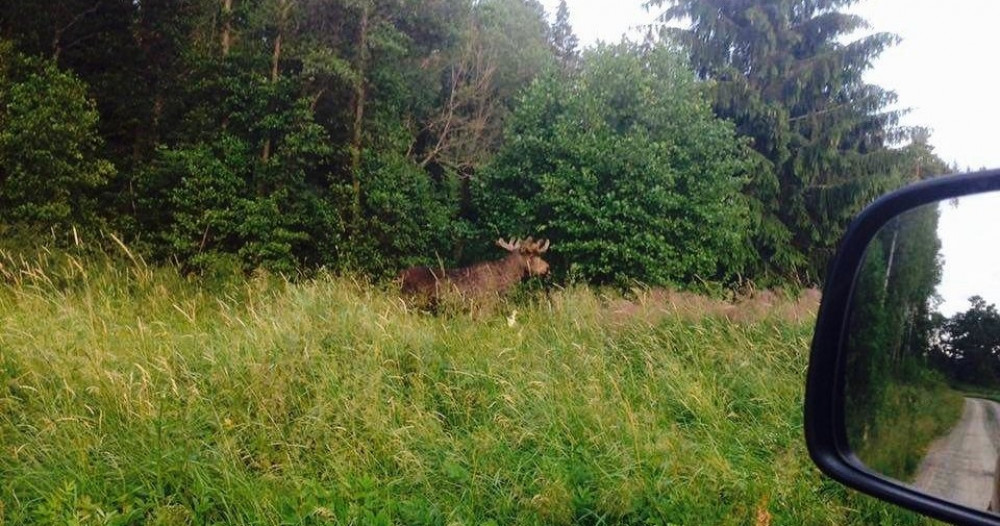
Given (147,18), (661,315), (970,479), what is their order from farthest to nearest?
(147,18) < (661,315) < (970,479)

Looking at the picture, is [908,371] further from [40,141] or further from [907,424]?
[40,141]

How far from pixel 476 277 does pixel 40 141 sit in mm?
7724

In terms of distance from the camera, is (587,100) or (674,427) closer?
(674,427)

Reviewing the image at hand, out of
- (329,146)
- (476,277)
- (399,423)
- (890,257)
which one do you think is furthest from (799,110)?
→ (890,257)

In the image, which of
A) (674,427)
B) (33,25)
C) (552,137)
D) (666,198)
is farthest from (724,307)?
(33,25)

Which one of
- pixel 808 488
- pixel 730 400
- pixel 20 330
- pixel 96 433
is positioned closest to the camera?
pixel 808 488

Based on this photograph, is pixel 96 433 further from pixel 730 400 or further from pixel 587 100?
pixel 587 100

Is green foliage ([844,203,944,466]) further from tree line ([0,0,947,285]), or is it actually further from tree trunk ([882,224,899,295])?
tree line ([0,0,947,285])

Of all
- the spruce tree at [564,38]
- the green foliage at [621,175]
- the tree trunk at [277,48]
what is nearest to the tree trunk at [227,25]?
the tree trunk at [277,48]

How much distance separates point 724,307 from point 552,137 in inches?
346

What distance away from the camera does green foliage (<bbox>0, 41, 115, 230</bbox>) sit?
511 inches

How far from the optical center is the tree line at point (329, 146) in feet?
46.3

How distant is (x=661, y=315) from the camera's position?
22.2ft

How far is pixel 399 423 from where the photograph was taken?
4.41 meters
